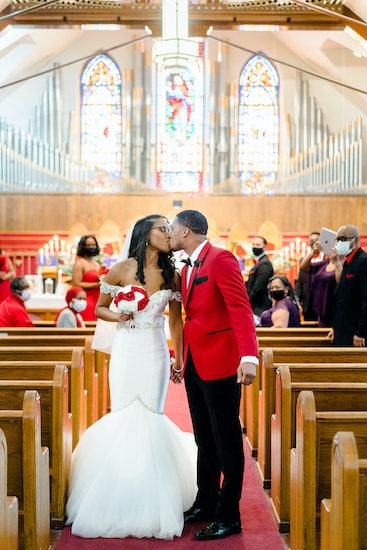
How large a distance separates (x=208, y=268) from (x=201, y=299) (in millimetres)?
146

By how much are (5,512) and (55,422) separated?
3.46 feet

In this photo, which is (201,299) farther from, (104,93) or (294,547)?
(104,93)

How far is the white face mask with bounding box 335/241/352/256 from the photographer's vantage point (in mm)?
6047

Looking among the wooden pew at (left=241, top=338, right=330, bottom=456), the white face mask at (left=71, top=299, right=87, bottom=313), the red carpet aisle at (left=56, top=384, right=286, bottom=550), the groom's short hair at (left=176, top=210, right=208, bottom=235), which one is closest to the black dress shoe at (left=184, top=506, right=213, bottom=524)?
the red carpet aisle at (left=56, top=384, right=286, bottom=550)

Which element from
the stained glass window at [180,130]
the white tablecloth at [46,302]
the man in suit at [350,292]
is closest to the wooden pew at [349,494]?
the man in suit at [350,292]

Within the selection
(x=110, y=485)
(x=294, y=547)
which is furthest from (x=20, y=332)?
(x=294, y=547)

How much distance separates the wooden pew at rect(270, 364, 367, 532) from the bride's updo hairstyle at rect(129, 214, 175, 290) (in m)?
0.73

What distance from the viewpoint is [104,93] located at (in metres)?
16.7

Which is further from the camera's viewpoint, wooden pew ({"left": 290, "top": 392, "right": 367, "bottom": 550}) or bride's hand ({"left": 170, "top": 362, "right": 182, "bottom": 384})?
bride's hand ({"left": 170, "top": 362, "right": 182, "bottom": 384})

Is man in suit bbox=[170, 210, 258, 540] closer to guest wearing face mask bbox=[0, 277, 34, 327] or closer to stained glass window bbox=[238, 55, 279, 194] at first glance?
guest wearing face mask bbox=[0, 277, 34, 327]

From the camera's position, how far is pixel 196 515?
14.1ft

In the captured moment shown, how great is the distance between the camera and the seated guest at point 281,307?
6641 millimetres

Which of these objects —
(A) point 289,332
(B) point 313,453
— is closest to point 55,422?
(B) point 313,453

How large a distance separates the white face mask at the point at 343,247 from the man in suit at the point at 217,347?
2055 mm
